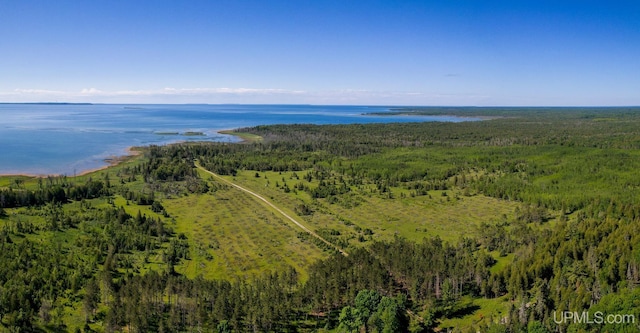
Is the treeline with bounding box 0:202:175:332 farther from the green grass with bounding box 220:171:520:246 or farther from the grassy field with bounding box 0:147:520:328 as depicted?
the green grass with bounding box 220:171:520:246

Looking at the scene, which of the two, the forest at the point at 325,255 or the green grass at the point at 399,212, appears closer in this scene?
the forest at the point at 325,255

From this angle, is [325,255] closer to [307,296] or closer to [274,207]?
[307,296]

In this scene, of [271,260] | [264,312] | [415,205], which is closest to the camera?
[264,312]

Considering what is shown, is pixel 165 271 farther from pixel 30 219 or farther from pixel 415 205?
pixel 415 205

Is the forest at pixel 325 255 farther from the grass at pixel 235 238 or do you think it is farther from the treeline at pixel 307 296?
the grass at pixel 235 238

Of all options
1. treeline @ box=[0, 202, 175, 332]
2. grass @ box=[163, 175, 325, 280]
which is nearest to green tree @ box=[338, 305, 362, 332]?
grass @ box=[163, 175, 325, 280]

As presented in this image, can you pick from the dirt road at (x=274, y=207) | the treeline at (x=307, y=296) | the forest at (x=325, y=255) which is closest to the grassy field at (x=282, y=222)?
the forest at (x=325, y=255)

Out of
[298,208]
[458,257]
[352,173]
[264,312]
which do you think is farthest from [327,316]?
[352,173]

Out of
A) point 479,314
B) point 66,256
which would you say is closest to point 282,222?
point 66,256
